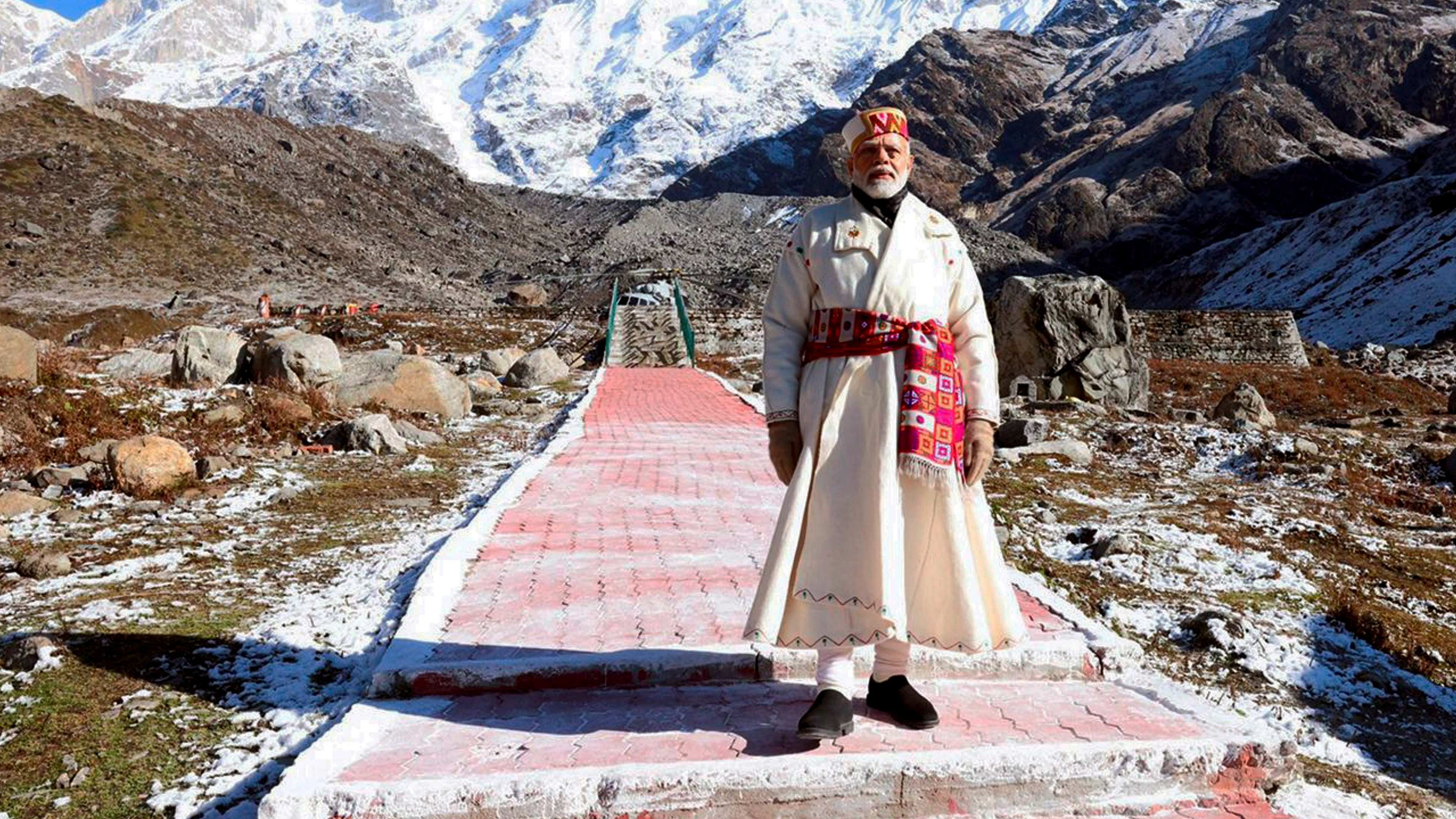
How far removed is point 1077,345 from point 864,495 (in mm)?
15015

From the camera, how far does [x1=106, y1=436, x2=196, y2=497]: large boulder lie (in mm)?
6852

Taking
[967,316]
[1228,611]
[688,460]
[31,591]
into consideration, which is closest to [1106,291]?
[688,460]

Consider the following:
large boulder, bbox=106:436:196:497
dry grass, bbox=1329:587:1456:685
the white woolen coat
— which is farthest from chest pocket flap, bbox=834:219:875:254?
large boulder, bbox=106:436:196:497

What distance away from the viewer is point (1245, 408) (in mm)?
14438

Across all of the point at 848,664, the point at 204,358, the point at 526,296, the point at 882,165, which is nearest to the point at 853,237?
the point at 882,165

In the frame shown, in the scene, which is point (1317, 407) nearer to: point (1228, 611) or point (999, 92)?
point (1228, 611)

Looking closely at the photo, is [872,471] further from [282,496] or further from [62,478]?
[62,478]

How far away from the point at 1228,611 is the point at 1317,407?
15630 millimetres

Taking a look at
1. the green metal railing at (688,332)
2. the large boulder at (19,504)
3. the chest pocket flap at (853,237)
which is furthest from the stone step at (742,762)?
the green metal railing at (688,332)

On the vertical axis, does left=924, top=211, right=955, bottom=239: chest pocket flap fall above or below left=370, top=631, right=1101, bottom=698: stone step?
above

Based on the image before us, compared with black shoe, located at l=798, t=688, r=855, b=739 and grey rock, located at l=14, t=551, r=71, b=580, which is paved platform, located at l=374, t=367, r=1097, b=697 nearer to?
black shoe, located at l=798, t=688, r=855, b=739

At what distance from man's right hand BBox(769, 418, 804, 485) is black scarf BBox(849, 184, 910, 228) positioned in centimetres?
71

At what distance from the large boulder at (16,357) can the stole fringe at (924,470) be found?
9278 mm

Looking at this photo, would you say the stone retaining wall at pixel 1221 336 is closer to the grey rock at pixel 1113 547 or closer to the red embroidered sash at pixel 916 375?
the grey rock at pixel 1113 547
